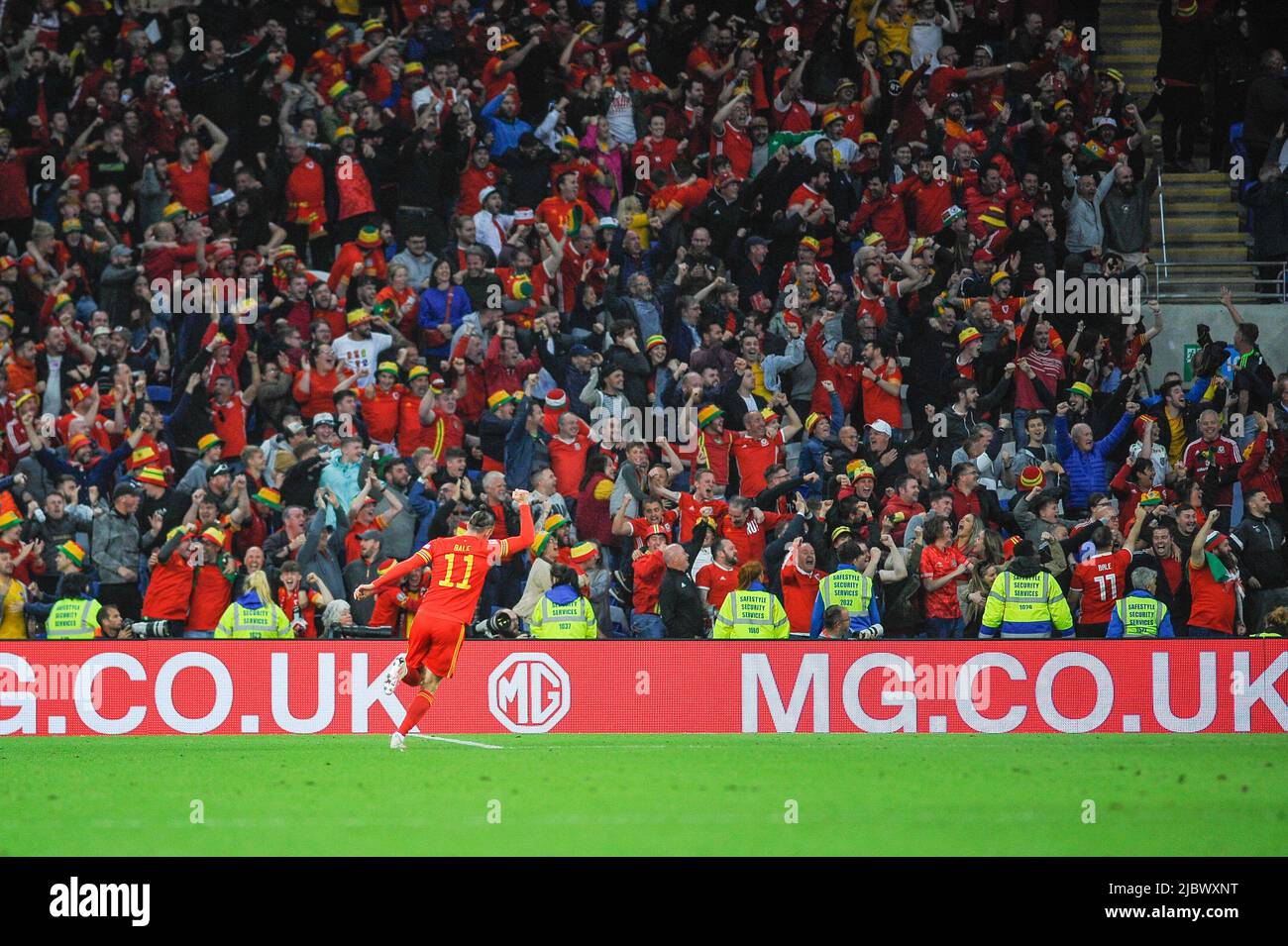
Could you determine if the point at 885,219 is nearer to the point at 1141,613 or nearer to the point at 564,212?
the point at 564,212

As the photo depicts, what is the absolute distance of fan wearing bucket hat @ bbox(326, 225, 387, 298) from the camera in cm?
1905

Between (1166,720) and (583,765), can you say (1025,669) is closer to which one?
(1166,720)

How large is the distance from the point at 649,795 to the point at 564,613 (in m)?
3.57

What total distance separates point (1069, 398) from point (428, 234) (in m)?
7.48

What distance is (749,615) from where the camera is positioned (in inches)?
595

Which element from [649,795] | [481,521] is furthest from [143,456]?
[649,795]

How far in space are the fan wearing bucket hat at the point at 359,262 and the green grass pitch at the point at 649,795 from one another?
6.31 meters

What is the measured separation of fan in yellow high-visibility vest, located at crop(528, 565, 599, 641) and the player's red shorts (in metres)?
2.00

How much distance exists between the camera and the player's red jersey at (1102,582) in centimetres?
1586

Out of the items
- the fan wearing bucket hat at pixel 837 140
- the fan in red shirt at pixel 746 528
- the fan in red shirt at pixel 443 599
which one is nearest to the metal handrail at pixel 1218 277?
the fan wearing bucket hat at pixel 837 140

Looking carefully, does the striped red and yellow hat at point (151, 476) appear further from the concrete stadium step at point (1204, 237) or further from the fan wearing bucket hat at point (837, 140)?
the concrete stadium step at point (1204, 237)

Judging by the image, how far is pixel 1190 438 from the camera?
1784cm

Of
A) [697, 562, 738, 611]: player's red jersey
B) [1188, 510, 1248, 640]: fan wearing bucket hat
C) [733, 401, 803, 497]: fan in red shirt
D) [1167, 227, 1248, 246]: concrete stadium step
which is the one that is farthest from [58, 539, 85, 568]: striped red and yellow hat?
[1167, 227, 1248, 246]: concrete stadium step

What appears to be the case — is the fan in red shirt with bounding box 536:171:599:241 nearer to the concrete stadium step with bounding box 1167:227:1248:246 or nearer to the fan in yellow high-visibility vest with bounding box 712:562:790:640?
the fan in yellow high-visibility vest with bounding box 712:562:790:640
